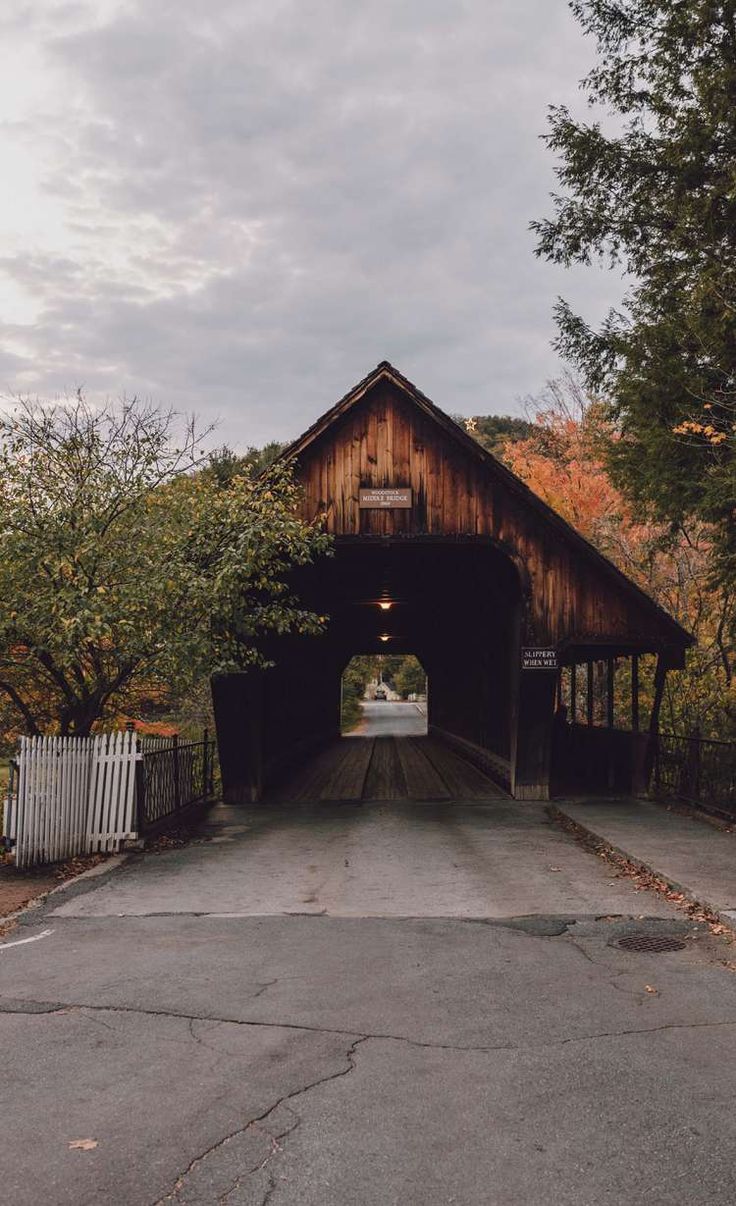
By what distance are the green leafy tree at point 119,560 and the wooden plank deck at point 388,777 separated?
6175 mm

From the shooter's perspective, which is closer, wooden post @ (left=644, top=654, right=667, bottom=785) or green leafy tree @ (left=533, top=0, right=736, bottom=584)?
green leafy tree @ (left=533, top=0, right=736, bottom=584)

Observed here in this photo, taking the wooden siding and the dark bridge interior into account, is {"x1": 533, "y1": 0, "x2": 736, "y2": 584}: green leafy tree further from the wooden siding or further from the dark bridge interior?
the dark bridge interior

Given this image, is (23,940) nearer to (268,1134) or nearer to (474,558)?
(268,1134)

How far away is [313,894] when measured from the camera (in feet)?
32.6

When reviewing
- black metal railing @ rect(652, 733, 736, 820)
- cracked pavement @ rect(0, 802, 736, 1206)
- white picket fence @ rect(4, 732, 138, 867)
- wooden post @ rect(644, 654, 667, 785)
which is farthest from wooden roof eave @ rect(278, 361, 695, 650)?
cracked pavement @ rect(0, 802, 736, 1206)

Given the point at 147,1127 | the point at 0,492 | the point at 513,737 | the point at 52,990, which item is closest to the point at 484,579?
the point at 513,737

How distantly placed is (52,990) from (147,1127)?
253 centimetres

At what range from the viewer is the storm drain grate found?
768cm

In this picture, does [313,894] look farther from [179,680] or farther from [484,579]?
[484,579]

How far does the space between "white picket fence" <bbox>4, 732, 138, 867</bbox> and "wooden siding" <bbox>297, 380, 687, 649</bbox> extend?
617cm

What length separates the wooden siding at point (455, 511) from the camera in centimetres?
1678

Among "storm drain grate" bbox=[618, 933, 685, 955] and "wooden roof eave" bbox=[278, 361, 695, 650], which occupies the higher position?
"wooden roof eave" bbox=[278, 361, 695, 650]

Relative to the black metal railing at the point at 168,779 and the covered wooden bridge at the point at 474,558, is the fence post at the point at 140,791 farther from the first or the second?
the covered wooden bridge at the point at 474,558

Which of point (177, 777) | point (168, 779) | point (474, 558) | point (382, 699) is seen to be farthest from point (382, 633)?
point (382, 699)
